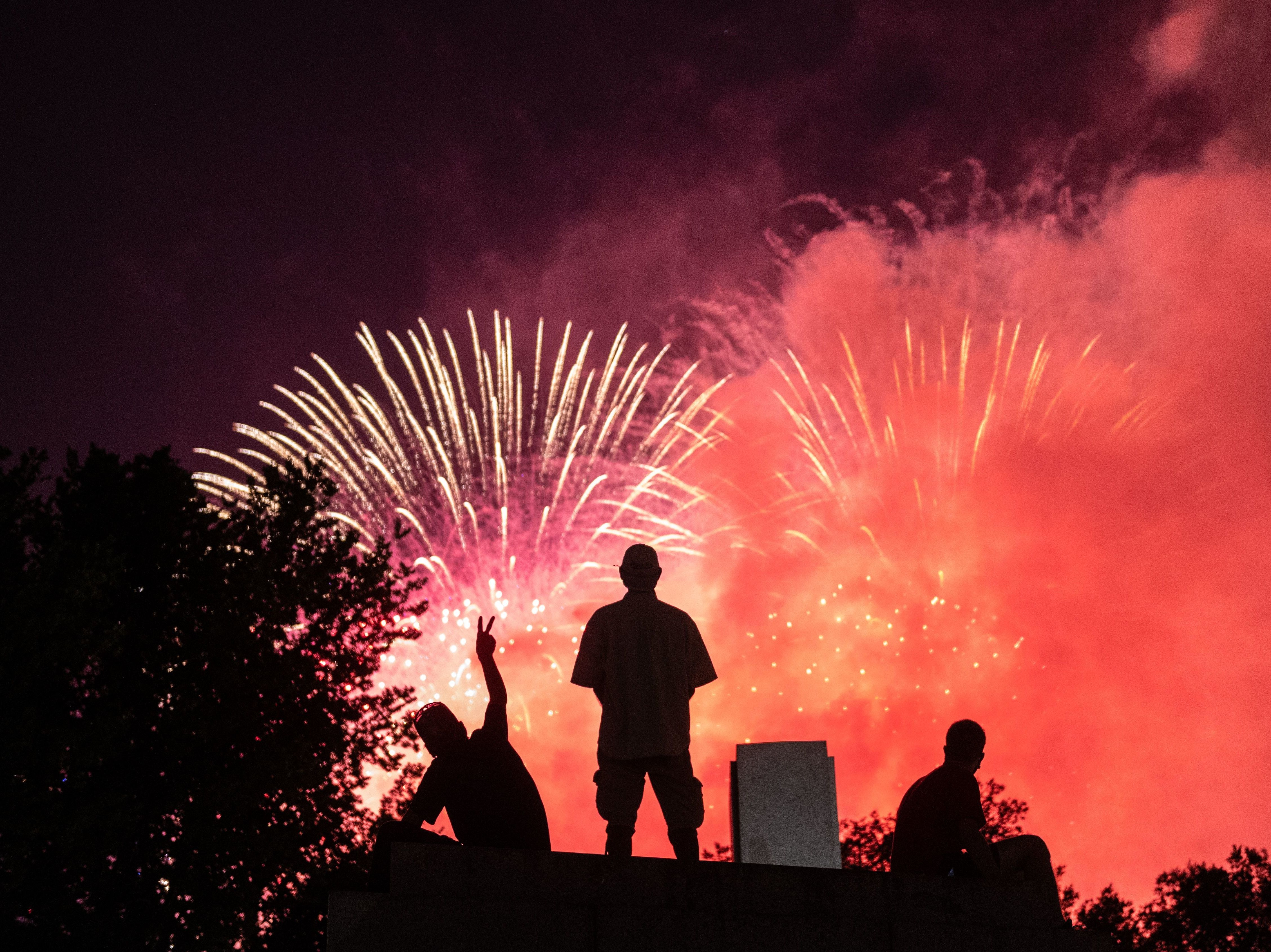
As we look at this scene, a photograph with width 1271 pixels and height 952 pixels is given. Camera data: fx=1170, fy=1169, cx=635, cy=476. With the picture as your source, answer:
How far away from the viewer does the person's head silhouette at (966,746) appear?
775cm

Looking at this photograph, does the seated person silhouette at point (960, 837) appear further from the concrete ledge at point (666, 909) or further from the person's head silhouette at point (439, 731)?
the person's head silhouette at point (439, 731)

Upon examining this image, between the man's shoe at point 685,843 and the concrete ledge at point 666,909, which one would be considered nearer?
the concrete ledge at point 666,909

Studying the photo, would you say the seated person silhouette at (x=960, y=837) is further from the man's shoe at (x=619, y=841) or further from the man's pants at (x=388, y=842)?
the man's pants at (x=388, y=842)

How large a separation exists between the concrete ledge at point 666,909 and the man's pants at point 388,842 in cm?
22

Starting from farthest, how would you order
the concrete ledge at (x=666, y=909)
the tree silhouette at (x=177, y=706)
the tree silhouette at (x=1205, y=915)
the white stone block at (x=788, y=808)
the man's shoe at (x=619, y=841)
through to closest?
the tree silhouette at (x=1205, y=915)
the tree silhouette at (x=177, y=706)
the white stone block at (x=788, y=808)
the man's shoe at (x=619, y=841)
the concrete ledge at (x=666, y=909)

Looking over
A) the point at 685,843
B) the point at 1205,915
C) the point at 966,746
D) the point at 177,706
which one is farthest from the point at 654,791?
the point at 1205,915

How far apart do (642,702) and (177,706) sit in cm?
1869

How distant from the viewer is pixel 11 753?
20.1 metres

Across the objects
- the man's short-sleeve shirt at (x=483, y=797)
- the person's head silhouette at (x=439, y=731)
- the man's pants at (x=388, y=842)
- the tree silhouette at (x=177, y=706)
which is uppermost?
the tree silhouette at (x=177, y=706)

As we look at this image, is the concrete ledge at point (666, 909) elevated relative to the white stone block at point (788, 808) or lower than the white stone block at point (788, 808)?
lower

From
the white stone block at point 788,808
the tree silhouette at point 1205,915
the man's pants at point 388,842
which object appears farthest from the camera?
the tree silhouette at point 1205,915

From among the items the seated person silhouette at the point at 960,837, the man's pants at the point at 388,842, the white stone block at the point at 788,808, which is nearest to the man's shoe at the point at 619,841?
the man's pants at the point at 388,842

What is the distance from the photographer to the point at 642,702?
751 cm

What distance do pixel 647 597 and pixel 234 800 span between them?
17300 mm
